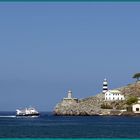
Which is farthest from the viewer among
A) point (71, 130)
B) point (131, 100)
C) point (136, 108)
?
point (131, 100)

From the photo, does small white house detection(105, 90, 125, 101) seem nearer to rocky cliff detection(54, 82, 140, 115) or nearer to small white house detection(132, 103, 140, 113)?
rocky cliff detection(54, 82, 140, 115)

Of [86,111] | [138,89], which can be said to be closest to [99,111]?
[86,111]

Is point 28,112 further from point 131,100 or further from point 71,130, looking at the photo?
point 71,130

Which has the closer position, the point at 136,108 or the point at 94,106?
the point at 136,108

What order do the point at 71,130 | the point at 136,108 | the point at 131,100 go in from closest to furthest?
the point at 71,130 < the point at 136,108 < the point at 131,100

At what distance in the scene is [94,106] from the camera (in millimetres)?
185375

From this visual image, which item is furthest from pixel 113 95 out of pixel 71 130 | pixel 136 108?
pixel 71 130

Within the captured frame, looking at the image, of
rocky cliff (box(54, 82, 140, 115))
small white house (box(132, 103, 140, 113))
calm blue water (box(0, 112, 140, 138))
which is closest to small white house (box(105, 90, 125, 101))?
rocky cliff (box(54, 82, 140, 115))

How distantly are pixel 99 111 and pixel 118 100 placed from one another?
6451mm

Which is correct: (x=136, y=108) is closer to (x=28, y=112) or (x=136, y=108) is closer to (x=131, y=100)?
(x=131, y=100)

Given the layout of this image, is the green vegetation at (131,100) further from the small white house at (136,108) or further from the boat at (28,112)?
the boat at (28,112)

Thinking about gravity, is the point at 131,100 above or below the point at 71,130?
above

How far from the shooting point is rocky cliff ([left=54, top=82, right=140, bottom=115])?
182m

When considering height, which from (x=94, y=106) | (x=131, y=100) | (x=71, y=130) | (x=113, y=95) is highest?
(x=113, y=95)
